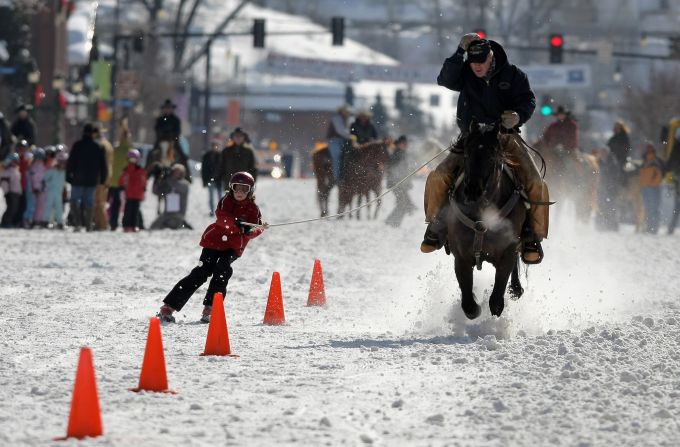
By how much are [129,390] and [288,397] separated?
0.86 metres

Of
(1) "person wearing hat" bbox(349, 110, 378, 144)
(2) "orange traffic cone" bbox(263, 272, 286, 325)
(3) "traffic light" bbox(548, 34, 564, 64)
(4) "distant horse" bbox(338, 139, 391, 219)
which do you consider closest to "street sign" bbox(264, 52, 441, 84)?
(3) "traffic light" bbox(548, 34, 564, 64)

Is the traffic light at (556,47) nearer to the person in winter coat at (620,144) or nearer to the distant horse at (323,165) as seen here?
the person in winter coat at (620,144)

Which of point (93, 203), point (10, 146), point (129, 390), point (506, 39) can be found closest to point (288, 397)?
point (129, 390)

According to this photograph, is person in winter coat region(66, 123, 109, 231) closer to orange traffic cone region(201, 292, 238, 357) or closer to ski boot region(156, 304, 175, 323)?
ski boot region(156, 304, 175, 323)

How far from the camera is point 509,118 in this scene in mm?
11727

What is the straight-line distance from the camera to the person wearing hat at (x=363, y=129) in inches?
1220

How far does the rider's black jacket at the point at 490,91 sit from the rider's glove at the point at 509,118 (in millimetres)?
253

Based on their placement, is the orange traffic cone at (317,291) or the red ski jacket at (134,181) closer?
the orange traffic cone at (317,291)

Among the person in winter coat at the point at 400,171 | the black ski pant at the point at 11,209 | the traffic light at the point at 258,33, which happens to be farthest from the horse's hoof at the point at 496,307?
the traffic light at the point at 258,33

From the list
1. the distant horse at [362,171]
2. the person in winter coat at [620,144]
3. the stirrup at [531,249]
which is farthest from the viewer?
the distant horse at [362,171]

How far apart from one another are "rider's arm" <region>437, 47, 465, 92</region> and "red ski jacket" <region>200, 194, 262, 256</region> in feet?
5.93

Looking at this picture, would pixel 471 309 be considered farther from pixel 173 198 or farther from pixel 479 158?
pixel 173 198

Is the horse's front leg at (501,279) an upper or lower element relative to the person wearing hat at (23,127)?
lower

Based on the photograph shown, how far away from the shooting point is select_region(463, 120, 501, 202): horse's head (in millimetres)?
11344
